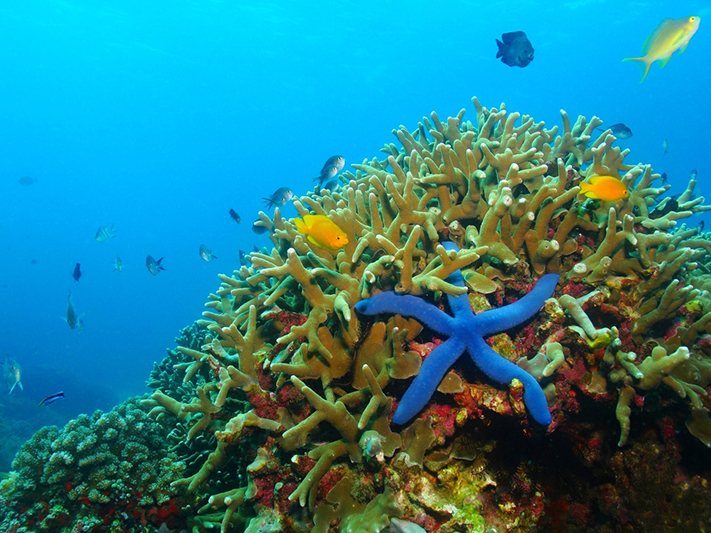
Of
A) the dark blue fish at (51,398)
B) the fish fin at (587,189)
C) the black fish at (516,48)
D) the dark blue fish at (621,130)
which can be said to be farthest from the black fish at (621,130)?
the dark blue fish at (51,398)

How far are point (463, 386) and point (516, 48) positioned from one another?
234 inches

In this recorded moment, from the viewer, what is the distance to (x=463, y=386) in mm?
2584

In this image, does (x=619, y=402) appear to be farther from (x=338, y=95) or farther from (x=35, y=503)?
(x=338, y=95)

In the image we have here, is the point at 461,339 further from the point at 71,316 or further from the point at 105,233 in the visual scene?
the point at 105,233

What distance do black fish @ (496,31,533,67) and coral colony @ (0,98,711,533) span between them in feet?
10.9

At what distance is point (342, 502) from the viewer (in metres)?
2.59

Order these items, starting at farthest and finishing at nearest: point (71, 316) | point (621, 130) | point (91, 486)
A: point (71, 316) → point (621, 130) → point (91, 486)

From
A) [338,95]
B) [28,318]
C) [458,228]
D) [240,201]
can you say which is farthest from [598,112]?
[28,318]

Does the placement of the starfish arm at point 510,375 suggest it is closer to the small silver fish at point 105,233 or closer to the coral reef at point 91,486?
the coral reef at point 91,486

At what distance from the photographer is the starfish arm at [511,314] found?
8.07 feet

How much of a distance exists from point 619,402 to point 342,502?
2118mm

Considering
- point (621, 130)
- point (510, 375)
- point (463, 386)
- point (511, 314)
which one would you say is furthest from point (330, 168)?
point (621, 130)

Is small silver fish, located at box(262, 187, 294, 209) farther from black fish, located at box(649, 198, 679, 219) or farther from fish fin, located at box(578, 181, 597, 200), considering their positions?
black fish, located at box(649, 198, 679, 219)

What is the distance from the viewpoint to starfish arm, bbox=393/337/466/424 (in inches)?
92.0
